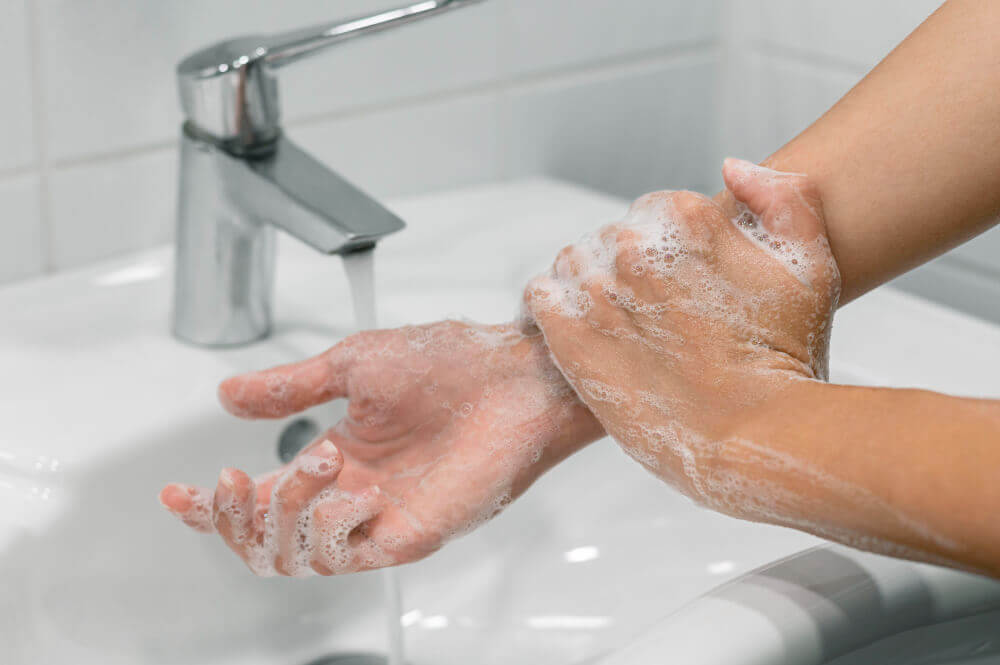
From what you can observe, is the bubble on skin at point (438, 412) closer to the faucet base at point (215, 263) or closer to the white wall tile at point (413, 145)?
the faucet base at point (215, 263)

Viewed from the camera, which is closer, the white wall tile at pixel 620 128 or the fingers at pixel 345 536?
the fingers at pixel 345 536

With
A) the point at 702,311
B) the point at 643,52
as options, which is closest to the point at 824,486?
the point at 702,311

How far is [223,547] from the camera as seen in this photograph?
0.61 meters

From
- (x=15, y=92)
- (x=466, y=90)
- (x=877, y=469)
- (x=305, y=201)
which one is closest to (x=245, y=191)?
(x=305, y=201)

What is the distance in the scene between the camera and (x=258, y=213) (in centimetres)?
60

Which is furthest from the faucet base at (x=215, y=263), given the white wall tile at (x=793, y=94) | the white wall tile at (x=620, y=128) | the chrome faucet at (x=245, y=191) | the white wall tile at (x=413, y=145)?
the white wall tile at (x=793, y=94)

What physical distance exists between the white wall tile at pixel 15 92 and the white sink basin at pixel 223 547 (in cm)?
8

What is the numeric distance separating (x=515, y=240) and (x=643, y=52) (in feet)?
0.66

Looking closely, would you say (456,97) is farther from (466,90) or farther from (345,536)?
(345,536)

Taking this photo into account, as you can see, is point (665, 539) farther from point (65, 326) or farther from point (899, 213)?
point (65, 326)

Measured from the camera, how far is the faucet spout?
561mm

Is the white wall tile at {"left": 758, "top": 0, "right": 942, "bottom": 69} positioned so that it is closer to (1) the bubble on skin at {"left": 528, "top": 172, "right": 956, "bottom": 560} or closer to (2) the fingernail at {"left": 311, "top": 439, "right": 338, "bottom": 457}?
(1) the bubble on skin at {"left": 528, "top": 172, "right": 956, "bottom": 560}

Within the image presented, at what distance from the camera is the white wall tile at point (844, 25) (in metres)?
0.77

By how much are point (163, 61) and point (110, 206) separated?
0.09 m
